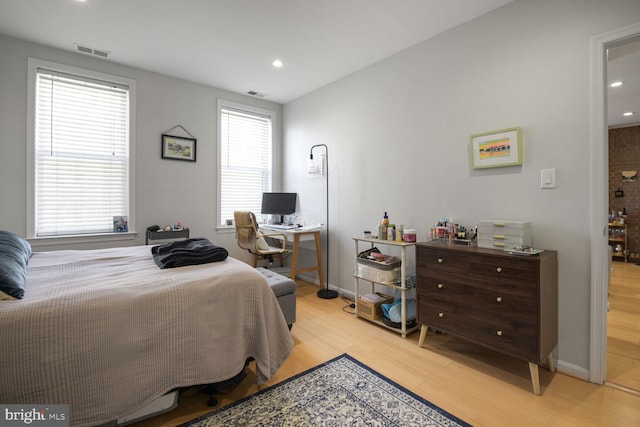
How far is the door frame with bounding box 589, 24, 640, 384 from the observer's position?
1.86 meters

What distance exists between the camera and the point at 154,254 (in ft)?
7.62

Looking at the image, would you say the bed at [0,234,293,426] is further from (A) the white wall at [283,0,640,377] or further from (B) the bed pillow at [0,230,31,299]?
(A) the white wall at [283,0,640,377]

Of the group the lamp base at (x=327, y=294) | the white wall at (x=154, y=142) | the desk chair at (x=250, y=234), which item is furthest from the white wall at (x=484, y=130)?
the white wall at (x=154, y=142)

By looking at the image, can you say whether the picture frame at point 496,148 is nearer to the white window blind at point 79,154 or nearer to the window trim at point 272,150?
the window trim at point 272,150

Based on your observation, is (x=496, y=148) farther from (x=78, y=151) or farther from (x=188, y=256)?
(x=78, y=151)

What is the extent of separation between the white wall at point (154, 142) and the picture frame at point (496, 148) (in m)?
3.16

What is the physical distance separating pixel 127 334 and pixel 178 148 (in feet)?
9.41

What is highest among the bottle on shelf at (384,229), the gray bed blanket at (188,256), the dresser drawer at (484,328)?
the bottle on shelf at (384,229)

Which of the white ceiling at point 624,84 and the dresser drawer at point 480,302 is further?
the white ceiling at point 624,84

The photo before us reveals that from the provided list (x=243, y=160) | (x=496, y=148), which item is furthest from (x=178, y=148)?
(x=496, y=148)

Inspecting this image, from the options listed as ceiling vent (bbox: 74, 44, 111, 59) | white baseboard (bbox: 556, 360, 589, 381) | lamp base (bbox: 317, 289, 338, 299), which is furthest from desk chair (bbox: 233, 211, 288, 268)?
white baseboard (bbox: 556, 360, 589, 381)

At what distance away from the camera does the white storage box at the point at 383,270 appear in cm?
273

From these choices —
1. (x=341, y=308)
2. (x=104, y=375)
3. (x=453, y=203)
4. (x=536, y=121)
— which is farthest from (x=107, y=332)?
(x=536, y=121)

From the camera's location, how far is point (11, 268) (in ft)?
4.81
